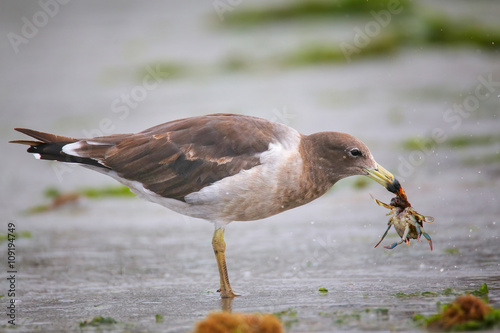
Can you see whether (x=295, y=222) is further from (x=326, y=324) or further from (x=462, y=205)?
(x=326, y=324)

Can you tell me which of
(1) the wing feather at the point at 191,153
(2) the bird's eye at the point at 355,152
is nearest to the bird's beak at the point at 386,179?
(2) the bird's eye at the point at 355,152

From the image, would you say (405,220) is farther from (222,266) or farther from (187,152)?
(187,152)

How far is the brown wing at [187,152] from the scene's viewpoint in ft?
21.9

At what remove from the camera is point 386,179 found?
6637mm

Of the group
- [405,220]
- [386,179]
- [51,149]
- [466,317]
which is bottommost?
[466,317]

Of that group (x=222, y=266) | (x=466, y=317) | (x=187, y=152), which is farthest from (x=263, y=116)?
(x=466, y=317)

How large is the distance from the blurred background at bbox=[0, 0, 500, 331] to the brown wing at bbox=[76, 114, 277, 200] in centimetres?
94

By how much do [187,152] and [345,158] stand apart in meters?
1.43

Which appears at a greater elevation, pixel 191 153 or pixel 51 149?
pixel 51 149

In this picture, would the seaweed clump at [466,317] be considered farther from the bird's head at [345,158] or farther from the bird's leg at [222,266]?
the bird's head at [345,158]

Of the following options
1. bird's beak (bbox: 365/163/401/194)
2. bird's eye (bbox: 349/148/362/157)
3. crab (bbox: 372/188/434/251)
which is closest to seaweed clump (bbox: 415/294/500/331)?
crab (bbox: 372/188/434/251)

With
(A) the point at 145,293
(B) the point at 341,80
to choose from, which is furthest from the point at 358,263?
(B) the point at 341,80

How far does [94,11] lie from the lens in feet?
82.1

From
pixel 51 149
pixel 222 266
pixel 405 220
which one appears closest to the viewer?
pixel 405 220
